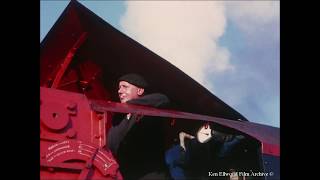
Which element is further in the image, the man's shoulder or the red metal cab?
the man's shoulder

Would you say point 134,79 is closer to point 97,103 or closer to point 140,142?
point 97,103

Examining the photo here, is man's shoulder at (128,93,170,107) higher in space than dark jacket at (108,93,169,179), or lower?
higher

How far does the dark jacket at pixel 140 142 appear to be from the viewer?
427 centimetres

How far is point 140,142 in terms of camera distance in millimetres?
4320

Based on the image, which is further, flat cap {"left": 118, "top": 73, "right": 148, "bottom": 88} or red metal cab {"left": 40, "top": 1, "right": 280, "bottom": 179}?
flat cap {"left": 118, "top": 73, "right": 148, "bottom": 88}

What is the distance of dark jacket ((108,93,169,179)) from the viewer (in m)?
4.27

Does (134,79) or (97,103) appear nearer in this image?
(97,103)

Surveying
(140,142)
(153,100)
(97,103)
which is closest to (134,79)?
(153,100)

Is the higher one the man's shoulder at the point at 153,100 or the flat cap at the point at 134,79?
the flat cap at the point at 134,79

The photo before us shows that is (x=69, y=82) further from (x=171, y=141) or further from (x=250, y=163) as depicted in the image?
(x=250, y=163)

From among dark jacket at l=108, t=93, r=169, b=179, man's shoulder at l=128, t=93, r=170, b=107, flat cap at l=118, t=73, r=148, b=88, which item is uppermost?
flat cap at l=118, t=73, r=148, b=88
